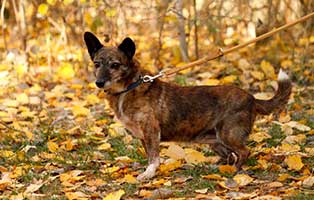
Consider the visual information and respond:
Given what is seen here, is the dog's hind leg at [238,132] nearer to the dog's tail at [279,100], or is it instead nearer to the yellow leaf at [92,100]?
the dog's tail at [279,100]

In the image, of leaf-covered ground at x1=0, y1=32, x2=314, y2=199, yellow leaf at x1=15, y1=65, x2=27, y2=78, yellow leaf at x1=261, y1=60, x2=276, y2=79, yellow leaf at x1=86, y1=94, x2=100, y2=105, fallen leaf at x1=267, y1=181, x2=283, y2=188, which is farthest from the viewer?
yellow leaf at x1=15, y1=65, x2=27, y2=78

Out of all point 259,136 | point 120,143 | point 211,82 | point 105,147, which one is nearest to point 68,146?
point 105,147

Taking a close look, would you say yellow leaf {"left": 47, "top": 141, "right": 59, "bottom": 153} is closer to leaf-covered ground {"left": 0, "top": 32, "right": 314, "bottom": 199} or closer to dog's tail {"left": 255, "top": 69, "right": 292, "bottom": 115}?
leaf-covered ground {"left": 0, "top": 32, "right": 314, "bottom": 199}

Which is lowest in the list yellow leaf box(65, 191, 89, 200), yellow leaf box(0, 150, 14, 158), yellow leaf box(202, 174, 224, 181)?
yellow leaf box(202, 174, 224, 181)

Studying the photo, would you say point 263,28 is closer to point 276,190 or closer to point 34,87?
point 34,87

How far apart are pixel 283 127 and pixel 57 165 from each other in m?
2.34

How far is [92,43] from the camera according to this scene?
224 inches

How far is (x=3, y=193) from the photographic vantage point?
513cm

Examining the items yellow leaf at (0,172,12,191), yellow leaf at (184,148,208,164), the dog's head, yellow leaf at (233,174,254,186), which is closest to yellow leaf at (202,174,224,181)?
yellow leaf at (233,174,254,186)

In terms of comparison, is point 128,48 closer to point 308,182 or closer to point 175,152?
point 175,152

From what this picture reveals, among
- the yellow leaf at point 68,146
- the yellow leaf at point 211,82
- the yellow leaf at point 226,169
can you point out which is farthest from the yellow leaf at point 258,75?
the yellow leaf at point 226,169

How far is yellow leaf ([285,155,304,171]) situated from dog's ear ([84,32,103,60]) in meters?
1.87

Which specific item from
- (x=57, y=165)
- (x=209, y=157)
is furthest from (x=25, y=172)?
(x=209, y=157)

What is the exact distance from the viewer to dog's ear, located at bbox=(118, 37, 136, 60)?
5529mm
